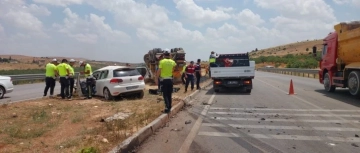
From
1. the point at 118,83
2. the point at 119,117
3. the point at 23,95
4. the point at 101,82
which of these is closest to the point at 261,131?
the point at 119,117

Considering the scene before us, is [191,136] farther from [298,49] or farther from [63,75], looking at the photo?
[298,49]

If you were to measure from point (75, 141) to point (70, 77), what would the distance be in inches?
310

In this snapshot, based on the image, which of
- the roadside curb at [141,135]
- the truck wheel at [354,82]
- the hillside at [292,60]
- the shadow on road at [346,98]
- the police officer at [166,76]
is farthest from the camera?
the hillside at [292,60]

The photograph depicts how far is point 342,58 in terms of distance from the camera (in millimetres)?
13625

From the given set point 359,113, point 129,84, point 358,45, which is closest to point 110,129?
point 129,84

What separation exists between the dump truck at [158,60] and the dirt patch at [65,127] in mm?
11274

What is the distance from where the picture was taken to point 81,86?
43.2ft

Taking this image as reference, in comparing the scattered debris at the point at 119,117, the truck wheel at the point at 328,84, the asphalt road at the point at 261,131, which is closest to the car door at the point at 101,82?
the asphalt road at the point at 261,131

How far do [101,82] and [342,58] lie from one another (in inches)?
431

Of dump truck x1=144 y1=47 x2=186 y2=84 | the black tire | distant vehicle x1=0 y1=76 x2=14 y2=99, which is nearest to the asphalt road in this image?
the black tire

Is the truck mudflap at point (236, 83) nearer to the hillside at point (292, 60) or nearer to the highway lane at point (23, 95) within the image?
the hillside at point (292, 60)

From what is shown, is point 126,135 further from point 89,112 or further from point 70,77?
point 70,77

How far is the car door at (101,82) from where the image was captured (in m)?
12.6

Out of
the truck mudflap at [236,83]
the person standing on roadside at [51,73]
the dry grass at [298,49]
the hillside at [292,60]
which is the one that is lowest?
the truck mudflap at [236,83]
